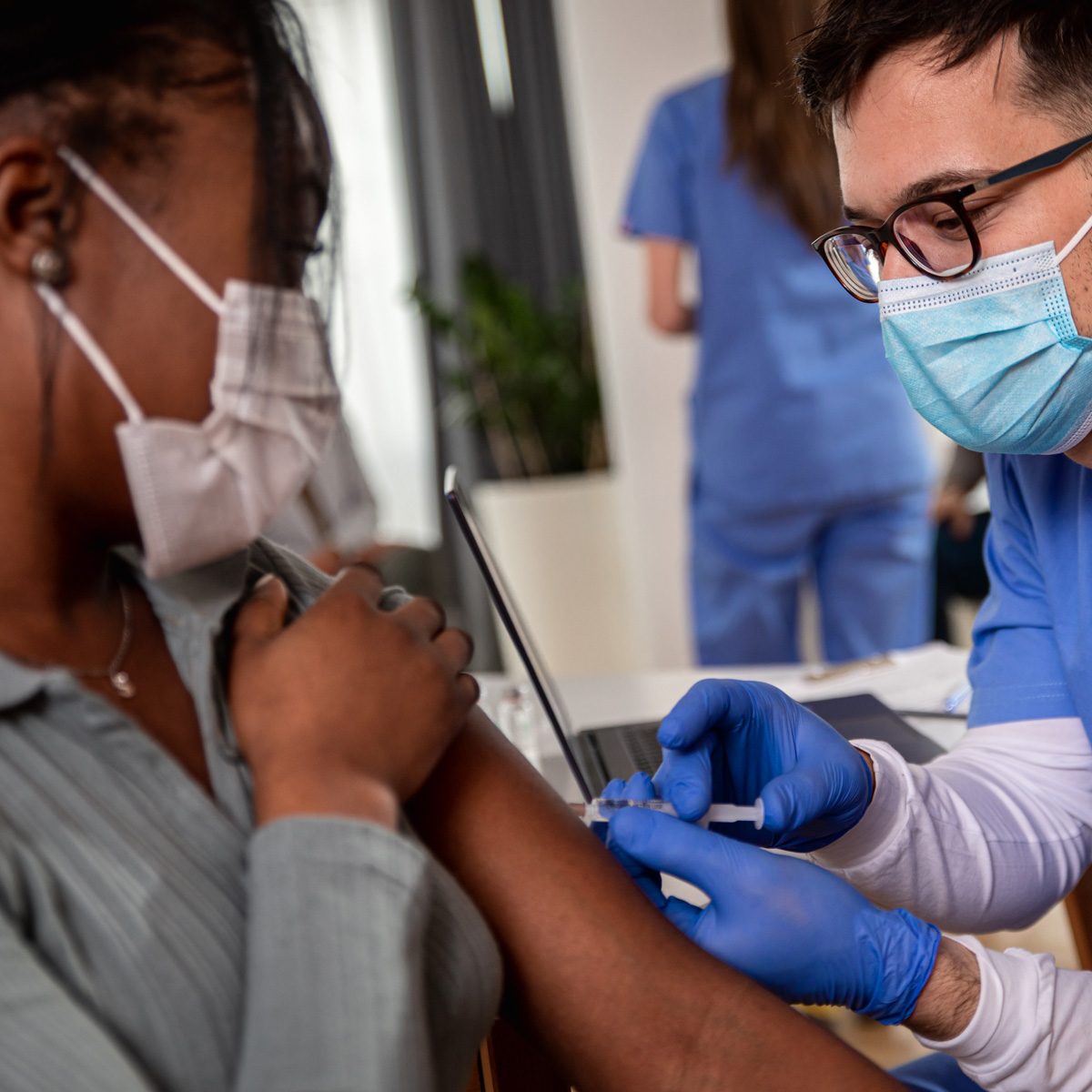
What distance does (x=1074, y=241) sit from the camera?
1.08 meters

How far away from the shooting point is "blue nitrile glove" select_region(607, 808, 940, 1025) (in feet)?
3.14

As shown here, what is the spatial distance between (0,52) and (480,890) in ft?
2.01

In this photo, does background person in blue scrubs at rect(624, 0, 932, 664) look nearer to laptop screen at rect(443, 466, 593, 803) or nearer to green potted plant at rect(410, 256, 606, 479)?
laptop screen at rect(443, 466, 593, 803)

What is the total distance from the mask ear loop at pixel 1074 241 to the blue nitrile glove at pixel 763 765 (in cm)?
46

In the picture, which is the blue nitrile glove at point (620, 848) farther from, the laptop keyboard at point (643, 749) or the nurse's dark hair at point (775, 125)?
the nurse's dark hair at point (775, 125)

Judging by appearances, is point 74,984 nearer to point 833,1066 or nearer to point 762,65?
point 833,1066

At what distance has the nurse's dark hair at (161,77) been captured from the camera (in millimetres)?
733

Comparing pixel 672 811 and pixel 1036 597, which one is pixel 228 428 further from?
pixel 1036 597

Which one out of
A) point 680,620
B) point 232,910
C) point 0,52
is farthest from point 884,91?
point 680,620

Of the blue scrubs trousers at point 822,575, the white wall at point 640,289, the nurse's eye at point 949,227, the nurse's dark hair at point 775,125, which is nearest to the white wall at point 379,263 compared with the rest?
the white wall at point 640,289

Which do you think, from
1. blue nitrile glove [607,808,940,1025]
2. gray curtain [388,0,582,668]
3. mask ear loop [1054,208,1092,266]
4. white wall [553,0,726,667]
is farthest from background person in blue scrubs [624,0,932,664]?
gray curtain [388,0,582,668]

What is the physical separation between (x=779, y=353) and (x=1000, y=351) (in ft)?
4.49

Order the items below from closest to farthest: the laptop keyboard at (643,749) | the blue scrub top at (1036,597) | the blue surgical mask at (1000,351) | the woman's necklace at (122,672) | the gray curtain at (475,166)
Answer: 1. the woman's necklace at (122,672)
2. the blue surgical mask at (1000,351)
3. the blue scrub top at (1036,597)
4. the laptop keyboard at (643,749)
5. the gray curtain at (475,166)

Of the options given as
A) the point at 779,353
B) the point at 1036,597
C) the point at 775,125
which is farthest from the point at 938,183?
the point at 779,353
